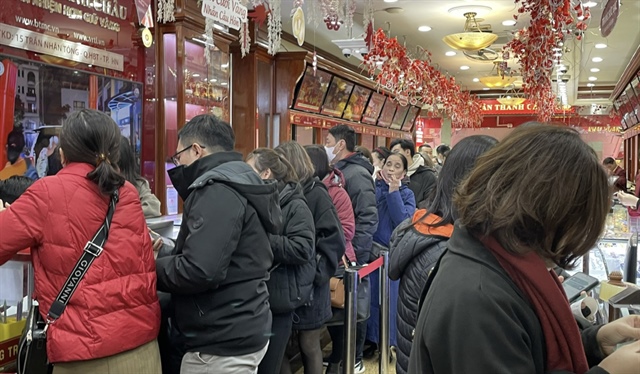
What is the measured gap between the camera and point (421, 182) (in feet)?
18.3

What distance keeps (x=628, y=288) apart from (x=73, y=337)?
6.14ft

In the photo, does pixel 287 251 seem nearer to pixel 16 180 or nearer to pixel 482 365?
pixel 16 180

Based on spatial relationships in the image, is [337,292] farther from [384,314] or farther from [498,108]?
[498,108]

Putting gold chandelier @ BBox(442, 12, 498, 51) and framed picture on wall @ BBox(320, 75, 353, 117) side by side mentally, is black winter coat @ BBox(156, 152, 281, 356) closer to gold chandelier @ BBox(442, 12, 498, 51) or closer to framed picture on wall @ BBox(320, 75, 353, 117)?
gold chandelier @ BBox(442, 12, 498, 51)

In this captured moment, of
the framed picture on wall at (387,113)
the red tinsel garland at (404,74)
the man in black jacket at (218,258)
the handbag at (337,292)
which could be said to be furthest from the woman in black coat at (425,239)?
the framed picture on wall at (387,113)

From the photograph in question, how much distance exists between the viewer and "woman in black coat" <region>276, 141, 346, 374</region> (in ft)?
10.8

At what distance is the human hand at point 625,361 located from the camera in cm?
106

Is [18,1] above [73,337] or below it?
above

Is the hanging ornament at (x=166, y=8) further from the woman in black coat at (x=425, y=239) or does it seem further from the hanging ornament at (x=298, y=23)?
the woman in black coat at (x=425, y=239)

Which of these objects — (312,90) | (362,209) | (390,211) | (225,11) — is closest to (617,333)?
(225,11)

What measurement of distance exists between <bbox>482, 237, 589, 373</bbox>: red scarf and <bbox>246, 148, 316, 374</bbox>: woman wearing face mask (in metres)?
1.83

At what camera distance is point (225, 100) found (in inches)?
249

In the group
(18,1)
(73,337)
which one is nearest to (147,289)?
(73,337)

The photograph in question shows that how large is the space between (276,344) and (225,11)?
6.58 ft
